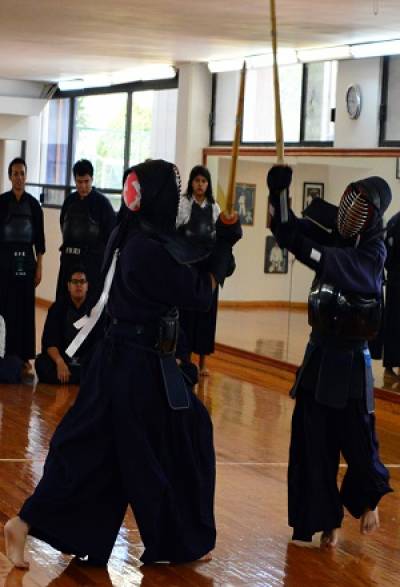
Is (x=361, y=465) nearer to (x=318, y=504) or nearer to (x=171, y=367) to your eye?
(x=318, y=504)

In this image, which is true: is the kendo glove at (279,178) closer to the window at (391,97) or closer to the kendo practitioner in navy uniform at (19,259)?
the kendo practitioner in navy uniform at (19,259)

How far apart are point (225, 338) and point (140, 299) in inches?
258

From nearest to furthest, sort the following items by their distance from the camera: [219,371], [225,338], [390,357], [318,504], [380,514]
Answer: [318,504] < [380,514] < [390,357] < [219,371] < [225,338]

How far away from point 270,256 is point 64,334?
8.23ft

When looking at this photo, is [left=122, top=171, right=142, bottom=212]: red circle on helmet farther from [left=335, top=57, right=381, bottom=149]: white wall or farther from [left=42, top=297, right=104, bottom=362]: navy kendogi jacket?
[left=335, top=57, right=381, bottom=149]: white wall

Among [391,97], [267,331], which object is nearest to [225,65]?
[391,97]

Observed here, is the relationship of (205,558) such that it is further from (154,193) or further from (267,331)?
(267,331)

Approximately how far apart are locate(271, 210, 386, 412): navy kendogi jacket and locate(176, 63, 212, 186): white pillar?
6.69m

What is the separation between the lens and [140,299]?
410cm

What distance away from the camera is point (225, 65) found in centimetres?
1079

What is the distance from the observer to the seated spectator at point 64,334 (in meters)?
8.40

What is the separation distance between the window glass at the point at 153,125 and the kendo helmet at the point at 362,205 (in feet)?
26.0

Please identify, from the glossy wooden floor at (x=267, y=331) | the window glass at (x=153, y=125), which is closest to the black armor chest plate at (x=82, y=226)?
the glossy wooden floor at (x=267, y=331)

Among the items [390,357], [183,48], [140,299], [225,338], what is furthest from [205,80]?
[140,299]
